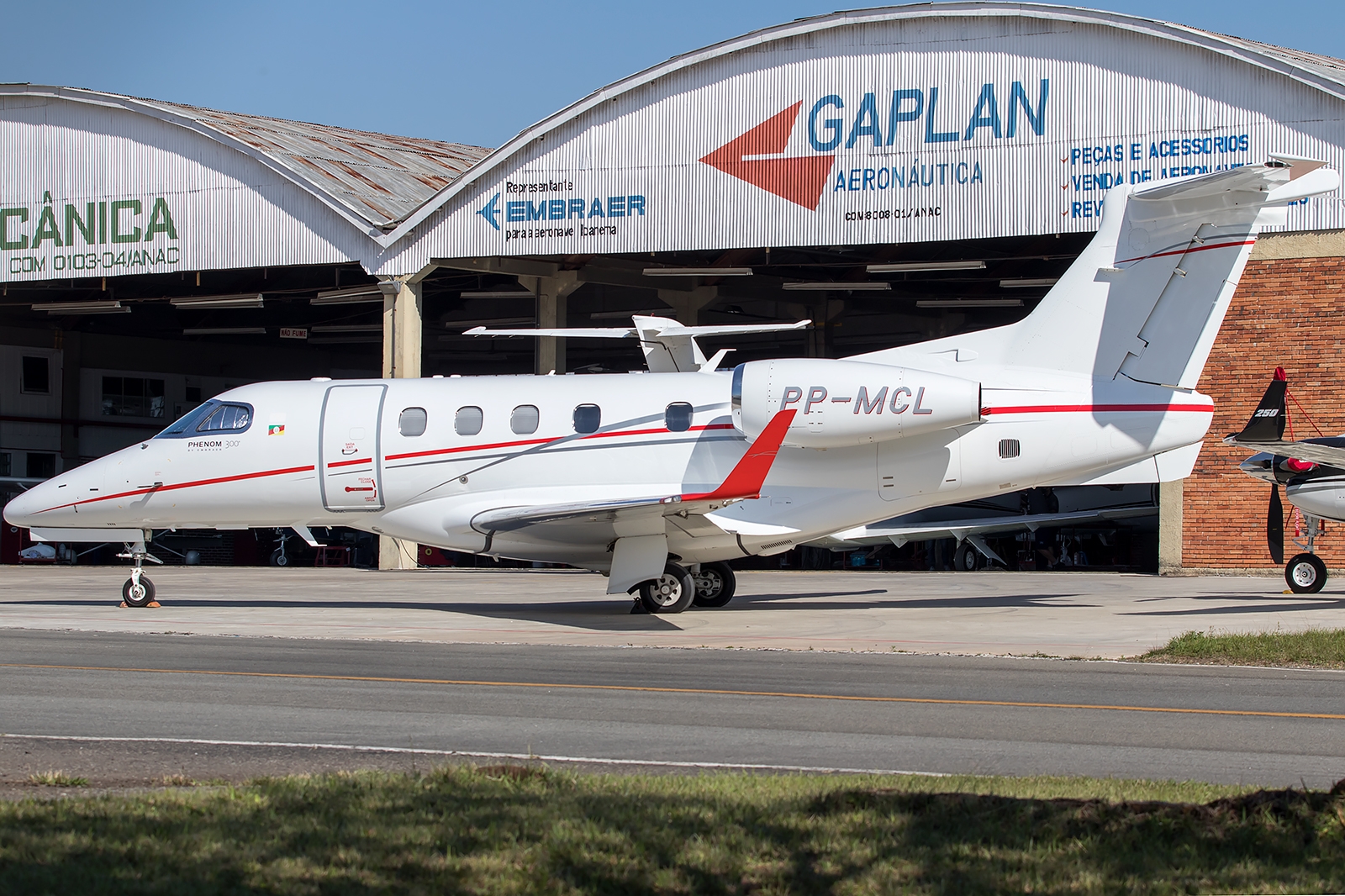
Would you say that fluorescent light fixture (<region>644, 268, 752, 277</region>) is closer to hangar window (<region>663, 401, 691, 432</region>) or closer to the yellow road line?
hangar window (<region>663, 401, 691, 432</region>)

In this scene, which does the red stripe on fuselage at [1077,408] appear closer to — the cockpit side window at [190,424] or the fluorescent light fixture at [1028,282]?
the cockpit side window at [190,424]

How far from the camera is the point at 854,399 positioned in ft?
58.2

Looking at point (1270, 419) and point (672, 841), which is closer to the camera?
point (672, 841)

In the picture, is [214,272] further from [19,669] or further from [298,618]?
[19,669]

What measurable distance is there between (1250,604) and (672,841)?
17.7 meters

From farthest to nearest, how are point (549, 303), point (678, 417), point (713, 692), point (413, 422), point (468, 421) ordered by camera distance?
point (549, 303) < point (413, 422) < point (468, 421) < point (678, 417) < point (713, 692)

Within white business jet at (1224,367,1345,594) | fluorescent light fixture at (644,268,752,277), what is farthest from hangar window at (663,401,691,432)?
fluorescent light fixture at (644,268,752,277)

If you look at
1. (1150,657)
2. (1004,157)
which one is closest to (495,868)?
(1150,657)

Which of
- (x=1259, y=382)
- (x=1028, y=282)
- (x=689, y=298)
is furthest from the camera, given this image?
(x=689, y=298)

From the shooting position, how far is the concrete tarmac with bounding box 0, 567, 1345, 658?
16.3 metres

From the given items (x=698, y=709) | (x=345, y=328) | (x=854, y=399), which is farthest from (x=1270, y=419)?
(x=345, y=328)

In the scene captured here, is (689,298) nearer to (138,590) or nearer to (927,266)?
(927,266)

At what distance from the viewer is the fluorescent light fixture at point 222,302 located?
125 ft

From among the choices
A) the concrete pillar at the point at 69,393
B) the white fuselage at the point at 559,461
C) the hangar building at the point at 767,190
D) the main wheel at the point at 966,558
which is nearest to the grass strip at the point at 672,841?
the white fuselage at the point at 559,461
